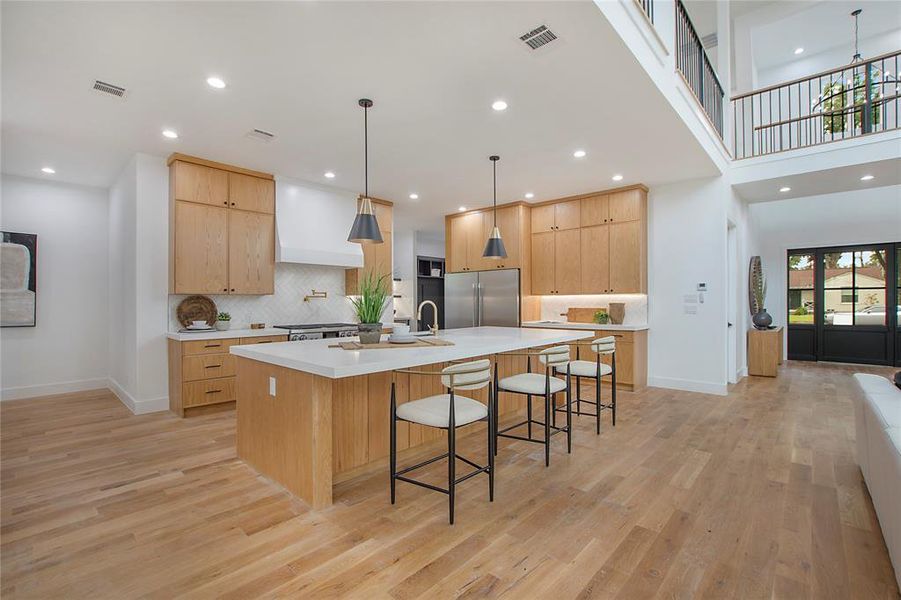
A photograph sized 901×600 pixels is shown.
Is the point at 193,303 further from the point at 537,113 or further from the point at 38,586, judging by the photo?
the point at 537,113

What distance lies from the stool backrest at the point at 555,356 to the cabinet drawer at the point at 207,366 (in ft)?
10.7

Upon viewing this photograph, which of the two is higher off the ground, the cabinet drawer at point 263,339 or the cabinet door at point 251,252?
the cabinet door at point 251,252

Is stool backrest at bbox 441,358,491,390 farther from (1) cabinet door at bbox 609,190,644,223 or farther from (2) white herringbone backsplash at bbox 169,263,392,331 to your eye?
(1) cabinet door at bbox 609,190,644,223

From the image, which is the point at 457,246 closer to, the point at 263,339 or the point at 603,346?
the point at 263,339

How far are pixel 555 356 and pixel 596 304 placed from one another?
138 inches

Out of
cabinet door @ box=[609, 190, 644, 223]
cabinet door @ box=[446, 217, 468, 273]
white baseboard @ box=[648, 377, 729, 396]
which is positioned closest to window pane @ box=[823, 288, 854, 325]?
white baseboard @ box=[648, 377, 729, 396]

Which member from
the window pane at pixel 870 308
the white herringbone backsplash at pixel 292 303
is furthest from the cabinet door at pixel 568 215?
the window pane at pixel 870 308

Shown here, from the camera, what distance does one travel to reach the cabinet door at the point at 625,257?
18.2 feet

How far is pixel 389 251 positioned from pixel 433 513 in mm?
4505

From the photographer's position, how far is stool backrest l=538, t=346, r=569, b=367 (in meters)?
3.05

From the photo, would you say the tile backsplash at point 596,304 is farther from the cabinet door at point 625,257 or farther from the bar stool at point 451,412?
the bar stool at point 451,412

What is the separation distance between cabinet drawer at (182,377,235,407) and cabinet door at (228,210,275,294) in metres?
0.99

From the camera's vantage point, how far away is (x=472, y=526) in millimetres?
2156

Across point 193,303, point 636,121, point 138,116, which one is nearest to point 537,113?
point 636,121
